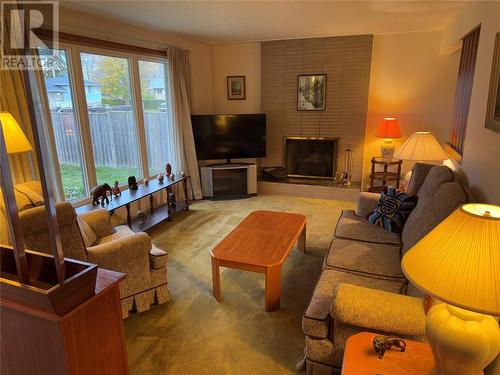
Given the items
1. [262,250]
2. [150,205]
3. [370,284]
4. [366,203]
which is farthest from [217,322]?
[150,205]

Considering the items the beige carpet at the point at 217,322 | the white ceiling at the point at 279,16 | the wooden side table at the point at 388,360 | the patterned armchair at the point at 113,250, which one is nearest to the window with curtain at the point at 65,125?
the white ceiling at the point at 279,16

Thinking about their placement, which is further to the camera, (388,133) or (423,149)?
(388,133)

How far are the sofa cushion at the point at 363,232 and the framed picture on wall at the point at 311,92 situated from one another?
2.72 meters

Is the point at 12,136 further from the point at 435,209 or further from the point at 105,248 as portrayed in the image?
the point at 435,209

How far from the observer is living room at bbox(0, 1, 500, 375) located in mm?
1100

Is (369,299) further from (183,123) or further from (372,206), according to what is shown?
(183,123)

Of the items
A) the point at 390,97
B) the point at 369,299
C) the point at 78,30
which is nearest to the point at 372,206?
the point at 369,299

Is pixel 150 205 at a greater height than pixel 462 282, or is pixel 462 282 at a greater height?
pixel 462 282

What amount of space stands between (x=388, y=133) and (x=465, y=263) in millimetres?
4070

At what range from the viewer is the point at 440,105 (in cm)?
476

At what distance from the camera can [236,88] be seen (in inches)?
227

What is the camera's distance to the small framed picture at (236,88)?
571 cm

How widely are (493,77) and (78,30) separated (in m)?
3.62

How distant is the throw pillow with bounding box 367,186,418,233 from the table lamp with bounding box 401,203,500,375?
1826 mm
